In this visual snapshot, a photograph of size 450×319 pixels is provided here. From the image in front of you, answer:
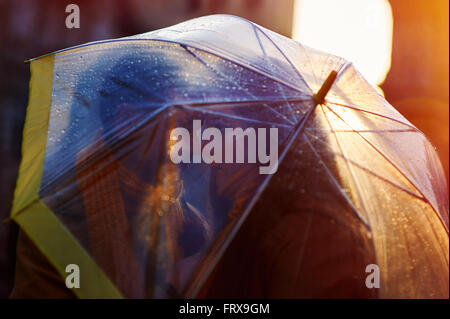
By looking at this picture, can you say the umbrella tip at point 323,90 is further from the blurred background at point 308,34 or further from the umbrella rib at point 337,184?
the blurred background at point 308,34

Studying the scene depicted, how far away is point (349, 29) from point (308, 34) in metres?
0.46

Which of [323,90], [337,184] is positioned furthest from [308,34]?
[337,184]

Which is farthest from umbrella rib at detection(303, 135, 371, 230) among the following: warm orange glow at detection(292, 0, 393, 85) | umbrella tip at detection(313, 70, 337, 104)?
warm orange glow at detection(292, 0, 393, 85)

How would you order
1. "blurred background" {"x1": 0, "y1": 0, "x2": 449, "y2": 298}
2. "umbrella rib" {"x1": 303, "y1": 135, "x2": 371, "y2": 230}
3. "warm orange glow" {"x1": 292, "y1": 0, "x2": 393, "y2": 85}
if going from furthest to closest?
"warm orange glow" {"x1": 292, "y1": 0, "x2": 393, "y2": 85} < "blurred background" {"x1": 0, "y1": 0, "x2": 449, "y2": 298} < "umbrella rib" {"x1": 303, "y1": 135, "x2": 371, "y2": 230}

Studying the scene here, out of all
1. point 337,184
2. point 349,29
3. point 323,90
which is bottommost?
point 337,184

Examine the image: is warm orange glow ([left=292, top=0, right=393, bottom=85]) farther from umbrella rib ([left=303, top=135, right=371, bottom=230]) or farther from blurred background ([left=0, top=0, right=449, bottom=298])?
umbrella rib ([left=303, top=135, right=371, bottom=230])

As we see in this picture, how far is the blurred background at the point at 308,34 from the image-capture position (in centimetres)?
379

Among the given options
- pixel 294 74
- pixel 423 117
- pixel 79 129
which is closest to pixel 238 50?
pixel 294 74

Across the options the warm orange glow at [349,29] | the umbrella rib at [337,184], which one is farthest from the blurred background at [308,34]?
the umbrella rib at [337,184]

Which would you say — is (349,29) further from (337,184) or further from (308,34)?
(337,184)

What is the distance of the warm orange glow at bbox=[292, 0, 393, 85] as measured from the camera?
4.85 metres

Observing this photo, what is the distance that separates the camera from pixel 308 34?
4918 mm

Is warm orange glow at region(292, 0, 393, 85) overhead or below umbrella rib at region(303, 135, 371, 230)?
overhead

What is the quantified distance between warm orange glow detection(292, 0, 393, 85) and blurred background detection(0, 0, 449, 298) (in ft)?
0.04
